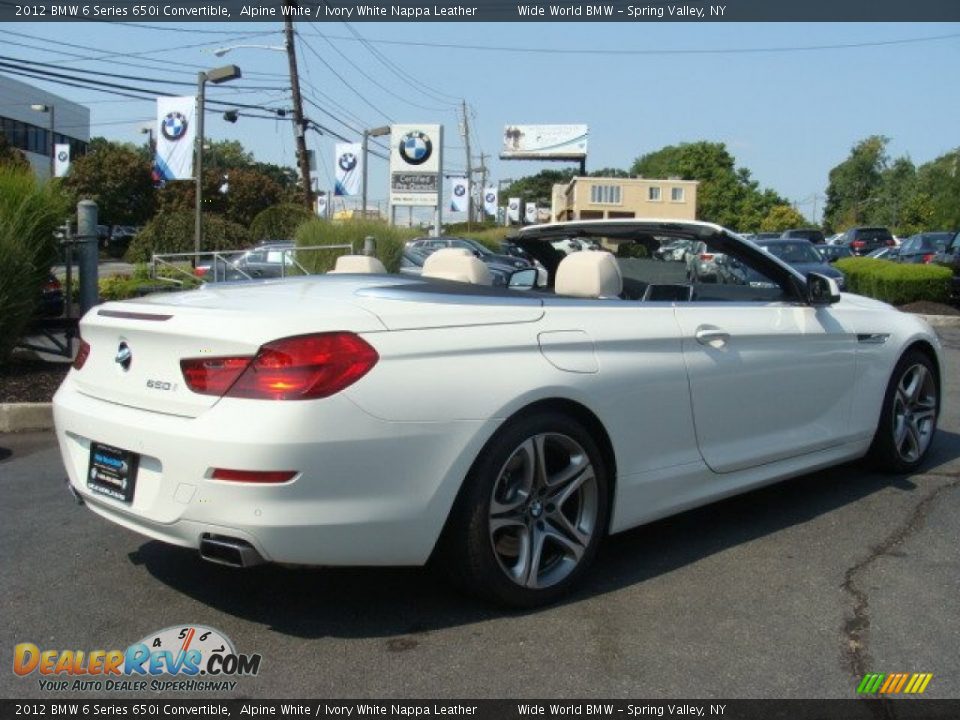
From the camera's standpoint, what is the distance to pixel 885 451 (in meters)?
5.48

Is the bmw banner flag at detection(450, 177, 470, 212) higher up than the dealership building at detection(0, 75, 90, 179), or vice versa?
the dealership building at detection(0, 75, 90, 179)

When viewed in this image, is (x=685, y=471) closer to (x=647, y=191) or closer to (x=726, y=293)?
(x=726, y=293)

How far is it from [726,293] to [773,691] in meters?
2.81

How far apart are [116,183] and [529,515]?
5916 cm

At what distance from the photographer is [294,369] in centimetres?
306

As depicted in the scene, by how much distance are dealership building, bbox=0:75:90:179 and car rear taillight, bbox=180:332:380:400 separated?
55.9 meters

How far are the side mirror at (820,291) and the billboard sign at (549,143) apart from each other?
96924 mm

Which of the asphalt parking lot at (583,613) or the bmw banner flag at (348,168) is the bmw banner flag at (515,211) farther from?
the asphalt parking lot at (583,613)

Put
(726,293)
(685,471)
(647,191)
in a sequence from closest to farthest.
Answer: (685,471), (726,293), (647,191)

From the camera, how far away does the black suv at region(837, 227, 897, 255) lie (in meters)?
37.9

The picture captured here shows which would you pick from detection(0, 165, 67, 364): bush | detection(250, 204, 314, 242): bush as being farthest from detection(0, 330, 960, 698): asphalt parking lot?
detection(250, 204, 314, 242): bush

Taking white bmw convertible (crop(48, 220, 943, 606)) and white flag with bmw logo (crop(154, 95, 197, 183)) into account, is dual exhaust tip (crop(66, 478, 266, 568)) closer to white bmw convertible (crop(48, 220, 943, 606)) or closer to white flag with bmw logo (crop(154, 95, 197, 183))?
white bmw convertible (crop(48, 220, 943, 606))

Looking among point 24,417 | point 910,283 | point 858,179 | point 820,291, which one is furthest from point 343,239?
point 858,179
